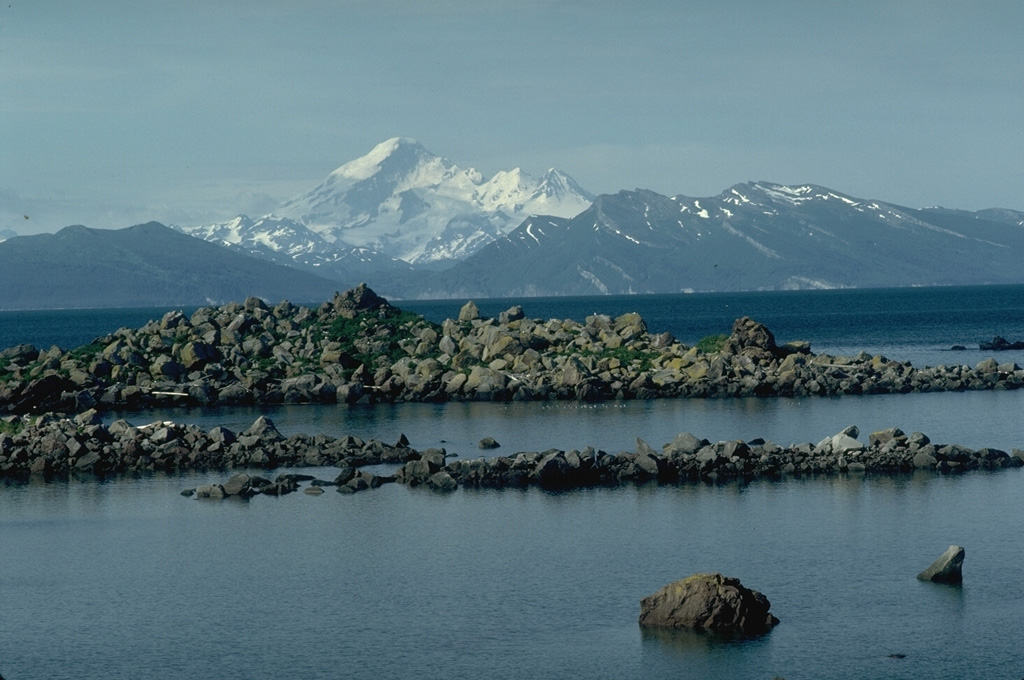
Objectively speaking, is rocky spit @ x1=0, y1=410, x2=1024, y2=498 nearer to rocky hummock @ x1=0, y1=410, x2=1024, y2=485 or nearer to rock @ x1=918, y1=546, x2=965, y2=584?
rocky hummock @ x1=0, y1=410, x2=1024, y2=485

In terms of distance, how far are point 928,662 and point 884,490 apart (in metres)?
22.4

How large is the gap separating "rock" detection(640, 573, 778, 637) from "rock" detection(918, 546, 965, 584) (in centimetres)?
618

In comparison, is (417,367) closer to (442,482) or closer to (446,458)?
(446,458)

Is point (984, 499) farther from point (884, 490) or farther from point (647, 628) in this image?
point (647, 628)

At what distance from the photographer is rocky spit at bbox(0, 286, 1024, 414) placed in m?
88.7

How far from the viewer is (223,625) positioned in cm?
3581

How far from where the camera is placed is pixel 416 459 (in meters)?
61.0

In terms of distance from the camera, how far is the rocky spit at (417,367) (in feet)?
291

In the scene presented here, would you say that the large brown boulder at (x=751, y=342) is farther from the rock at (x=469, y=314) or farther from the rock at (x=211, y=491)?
the rock at (x=211, y=491)

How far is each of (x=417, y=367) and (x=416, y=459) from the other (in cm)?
3343

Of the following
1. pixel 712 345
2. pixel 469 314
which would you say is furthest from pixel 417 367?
pixel 712 345

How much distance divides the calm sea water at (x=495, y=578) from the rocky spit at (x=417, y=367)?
→ 26.2 meters

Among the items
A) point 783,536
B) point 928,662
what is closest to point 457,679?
point 928,662

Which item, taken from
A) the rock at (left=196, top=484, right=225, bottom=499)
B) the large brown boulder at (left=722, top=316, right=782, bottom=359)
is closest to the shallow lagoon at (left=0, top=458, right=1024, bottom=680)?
the rock at (left=196, top=484, right=225, bottom=499)
